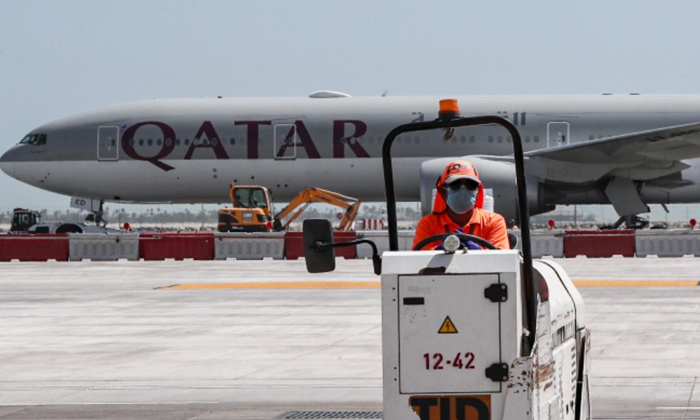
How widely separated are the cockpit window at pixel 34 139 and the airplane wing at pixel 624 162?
16.2m

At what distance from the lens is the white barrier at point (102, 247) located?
33375 millimetres

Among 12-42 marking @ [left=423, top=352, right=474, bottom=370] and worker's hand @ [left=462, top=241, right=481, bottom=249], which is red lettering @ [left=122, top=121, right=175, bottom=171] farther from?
12-42 marking @ [left=423, top=352, right=474, bottom=370]

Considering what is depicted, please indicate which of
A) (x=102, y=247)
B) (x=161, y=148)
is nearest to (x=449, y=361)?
(x=102, y=247)

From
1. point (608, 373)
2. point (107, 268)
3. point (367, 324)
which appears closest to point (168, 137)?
point (107, 268)

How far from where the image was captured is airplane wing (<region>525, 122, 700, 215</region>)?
34.8 meters

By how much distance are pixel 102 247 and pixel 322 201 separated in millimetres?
9011

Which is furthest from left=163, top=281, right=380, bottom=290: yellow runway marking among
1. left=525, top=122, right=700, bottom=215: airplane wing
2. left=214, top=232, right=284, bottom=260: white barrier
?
left=525, top=122, right=700, bottom=215: airplane wing

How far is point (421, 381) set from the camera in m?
5.95

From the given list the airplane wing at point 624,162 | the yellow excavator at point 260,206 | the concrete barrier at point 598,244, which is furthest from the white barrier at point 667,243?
the yellow excavator at point 260,206

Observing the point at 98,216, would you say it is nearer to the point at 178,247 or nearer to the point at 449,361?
the point at 178,247

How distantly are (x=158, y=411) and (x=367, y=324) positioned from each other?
638cm

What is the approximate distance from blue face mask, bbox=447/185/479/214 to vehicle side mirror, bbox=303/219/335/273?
0.72m

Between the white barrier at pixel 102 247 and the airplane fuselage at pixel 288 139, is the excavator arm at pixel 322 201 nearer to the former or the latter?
the airplane fuselage at pixel 288 139

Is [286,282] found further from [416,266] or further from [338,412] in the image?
[416,266]
